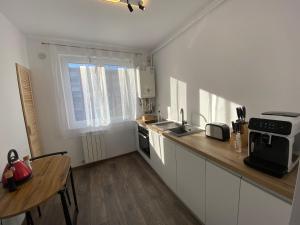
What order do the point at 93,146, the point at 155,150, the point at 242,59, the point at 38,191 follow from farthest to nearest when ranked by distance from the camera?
the point at 93,146 → the point at 155,150 → the point at 242,59 → the point at 38,191

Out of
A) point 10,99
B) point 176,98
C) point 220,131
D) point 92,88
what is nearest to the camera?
point 220,131

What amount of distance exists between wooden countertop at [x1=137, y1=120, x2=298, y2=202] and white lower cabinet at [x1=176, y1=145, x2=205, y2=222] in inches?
4.1

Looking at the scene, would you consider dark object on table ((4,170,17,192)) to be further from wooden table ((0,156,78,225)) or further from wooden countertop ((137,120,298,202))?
wooden countertop ((137,120,298,202))

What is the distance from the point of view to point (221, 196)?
3.86 feet

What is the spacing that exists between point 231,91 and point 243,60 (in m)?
0.34

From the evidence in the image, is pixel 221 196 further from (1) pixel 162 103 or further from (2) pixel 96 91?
(2) pixel 96 91

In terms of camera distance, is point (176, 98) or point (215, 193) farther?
point (176, 98)

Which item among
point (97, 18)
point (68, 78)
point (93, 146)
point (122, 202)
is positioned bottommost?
point (122, 202)

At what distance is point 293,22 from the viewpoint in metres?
1.08

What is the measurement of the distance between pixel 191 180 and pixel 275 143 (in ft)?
2.96

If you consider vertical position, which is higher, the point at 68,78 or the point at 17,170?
the point at 68,78

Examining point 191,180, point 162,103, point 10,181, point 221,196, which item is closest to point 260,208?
point 221,196

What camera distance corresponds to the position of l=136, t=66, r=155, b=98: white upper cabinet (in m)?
3.11

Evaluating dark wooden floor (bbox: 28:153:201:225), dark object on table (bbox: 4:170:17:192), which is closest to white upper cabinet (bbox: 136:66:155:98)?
dark wooden floor (bbox: 28:153:201:225)
